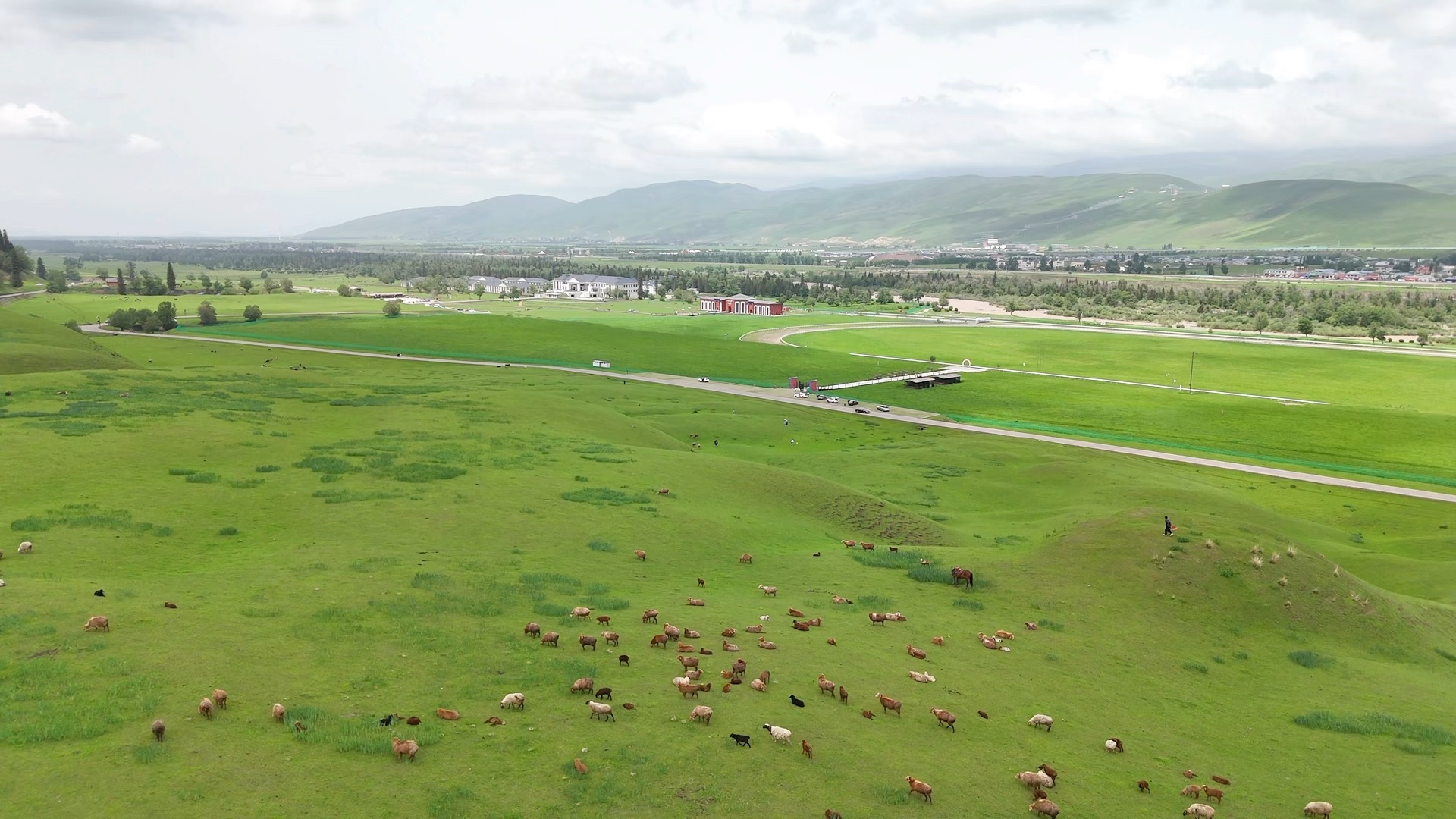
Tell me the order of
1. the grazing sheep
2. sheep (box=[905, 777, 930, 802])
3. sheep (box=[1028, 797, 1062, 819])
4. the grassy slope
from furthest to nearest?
the grazing sheep → sheep (box=[1028, 797, 1062, 819]) → sheep (box=[905, 777, 930, 802]) → the grassy slope

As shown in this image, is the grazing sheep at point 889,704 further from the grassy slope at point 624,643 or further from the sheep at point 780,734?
the sheep at point 780,734

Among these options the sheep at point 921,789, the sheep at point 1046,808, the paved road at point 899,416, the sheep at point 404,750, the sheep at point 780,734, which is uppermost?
the sheep at point 404,750

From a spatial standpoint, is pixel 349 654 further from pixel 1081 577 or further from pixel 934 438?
pixel 934 438

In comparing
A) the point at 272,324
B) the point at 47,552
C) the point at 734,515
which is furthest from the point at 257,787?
the point at 272,324

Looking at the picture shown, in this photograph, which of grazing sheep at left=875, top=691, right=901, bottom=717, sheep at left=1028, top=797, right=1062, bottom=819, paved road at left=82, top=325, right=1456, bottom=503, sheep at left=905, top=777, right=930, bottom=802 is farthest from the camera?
paved road at left=82, top=325, right=1456, bottom=503

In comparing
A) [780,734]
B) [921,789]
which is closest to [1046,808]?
[921,789]

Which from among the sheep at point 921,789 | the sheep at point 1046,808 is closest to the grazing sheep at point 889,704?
the sheep at point 921,789

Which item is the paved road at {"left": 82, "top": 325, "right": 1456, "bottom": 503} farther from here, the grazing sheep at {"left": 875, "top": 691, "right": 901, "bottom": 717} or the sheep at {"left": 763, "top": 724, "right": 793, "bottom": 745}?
the sheep at {"left": 763, "top": 724, "right": 793, "bottom": 745}

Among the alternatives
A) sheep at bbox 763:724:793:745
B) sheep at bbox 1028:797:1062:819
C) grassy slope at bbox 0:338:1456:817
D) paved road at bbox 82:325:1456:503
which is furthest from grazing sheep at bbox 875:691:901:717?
paved road at bbox 82:325:1456:503
